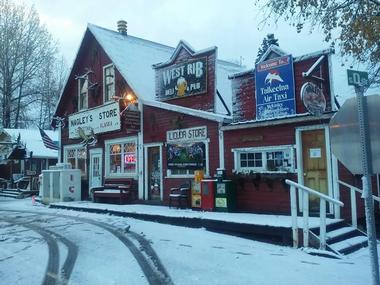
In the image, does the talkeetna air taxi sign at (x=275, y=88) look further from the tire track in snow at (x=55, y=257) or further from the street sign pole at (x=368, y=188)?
the street sign pole at (x=368, y=188)

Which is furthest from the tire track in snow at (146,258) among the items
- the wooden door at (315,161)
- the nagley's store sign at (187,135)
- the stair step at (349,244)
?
the wooden door at (315,161)

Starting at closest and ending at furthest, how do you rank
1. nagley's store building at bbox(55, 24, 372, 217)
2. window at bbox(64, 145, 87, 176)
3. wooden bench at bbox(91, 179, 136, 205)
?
nagley's store building at bbox(55, 24, 372, 217), wooden bench at bbox(91, 179, 136, 205), window at bbox(64, 145, 87, 176)

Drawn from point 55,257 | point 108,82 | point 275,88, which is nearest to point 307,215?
point 275,88

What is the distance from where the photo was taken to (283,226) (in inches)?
396

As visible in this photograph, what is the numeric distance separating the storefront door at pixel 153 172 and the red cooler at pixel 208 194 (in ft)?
10.2

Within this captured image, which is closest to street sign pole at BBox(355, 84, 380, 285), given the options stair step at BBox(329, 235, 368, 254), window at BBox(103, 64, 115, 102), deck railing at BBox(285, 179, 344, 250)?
deck railing at BBox(285, 179, 344, 250)

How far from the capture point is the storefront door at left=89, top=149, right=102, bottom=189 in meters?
20.1

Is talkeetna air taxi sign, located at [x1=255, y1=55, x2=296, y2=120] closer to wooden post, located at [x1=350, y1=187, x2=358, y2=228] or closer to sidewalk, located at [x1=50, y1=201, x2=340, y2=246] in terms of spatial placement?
wooden post, located at [x1=350, y1=187, x2=358, y2=228]

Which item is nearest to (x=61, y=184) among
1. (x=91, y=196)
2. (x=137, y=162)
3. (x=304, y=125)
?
(x=91, y=196)

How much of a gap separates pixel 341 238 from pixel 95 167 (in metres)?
12.9

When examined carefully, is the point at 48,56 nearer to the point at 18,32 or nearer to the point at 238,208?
the point at 18,32

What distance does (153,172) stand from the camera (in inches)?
677

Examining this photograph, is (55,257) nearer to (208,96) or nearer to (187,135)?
(187,135)

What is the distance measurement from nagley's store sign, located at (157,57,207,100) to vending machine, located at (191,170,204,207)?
2929 millimetres
